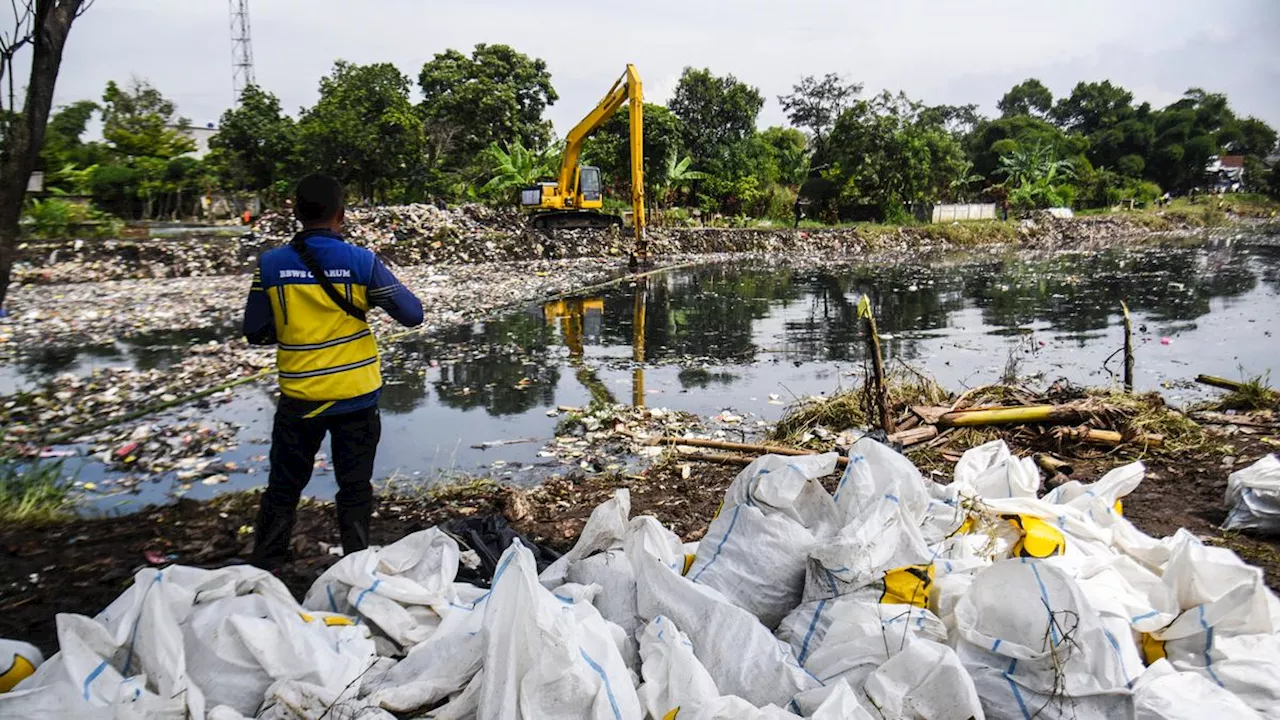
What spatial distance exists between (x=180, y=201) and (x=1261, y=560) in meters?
26.3

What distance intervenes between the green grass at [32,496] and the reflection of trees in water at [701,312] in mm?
5227

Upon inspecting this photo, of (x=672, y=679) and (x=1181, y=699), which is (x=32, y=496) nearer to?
(x=672, y=679)

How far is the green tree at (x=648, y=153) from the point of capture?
28672 millimetres

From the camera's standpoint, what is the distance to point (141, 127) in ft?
82.2

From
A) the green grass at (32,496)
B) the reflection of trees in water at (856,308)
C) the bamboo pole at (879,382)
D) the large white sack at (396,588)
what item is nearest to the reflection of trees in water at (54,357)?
the green grass at (32,496)

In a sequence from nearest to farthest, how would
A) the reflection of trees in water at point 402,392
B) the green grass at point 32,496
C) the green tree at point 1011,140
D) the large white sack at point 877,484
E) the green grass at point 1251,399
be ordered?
the large white sack at point 877,484
the green grass at point 32,496
the green grass at point 1251,399
the reflection of trees in water at point 402,392
the green tree at point 1011,140

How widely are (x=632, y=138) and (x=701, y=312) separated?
5650mm

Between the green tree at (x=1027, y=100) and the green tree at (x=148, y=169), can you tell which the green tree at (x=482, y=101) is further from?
the green tree at (x=1027, y=100)

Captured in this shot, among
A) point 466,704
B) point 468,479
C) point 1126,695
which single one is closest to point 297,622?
point 466,704

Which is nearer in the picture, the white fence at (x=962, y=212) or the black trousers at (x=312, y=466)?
the black trousers at (x=312, y=466)

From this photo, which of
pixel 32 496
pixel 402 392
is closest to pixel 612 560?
pixel 32 496

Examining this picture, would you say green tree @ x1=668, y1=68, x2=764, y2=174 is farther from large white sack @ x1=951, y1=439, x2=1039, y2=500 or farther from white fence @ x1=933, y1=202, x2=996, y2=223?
large white sack @ x1=951, y1=439, x2=1039, y2=500

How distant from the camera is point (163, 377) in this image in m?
6.80

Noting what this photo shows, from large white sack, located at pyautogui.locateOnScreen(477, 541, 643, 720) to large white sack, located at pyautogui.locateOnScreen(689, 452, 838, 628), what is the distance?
605 millimetres
